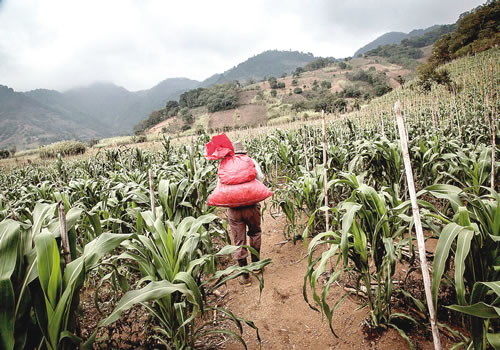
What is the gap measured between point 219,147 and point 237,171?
14.7 inches

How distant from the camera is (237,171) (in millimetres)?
2729

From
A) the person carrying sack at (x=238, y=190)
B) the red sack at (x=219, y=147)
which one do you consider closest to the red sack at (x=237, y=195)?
the person carrying sack at (x=238, y=190)

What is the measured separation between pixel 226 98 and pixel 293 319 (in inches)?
2522

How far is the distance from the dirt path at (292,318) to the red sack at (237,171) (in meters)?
1.29

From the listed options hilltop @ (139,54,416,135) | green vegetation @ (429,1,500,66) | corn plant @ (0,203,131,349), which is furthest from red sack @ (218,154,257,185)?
hilltop @ (139,54,416,135)

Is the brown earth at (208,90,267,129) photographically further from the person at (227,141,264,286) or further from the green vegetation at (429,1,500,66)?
the person at (227,141,264,286)

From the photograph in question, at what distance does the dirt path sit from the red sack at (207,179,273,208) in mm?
1021

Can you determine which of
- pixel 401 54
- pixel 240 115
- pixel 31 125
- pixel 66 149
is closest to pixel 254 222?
pixel 66 149

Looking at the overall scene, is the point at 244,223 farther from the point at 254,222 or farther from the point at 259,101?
the point at 259,101

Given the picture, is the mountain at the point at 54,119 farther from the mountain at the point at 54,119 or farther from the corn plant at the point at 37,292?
the corn plant at the point at 37,292

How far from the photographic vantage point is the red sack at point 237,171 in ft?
8.95

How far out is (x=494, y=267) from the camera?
1.19m

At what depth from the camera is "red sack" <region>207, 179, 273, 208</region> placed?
8.91ft

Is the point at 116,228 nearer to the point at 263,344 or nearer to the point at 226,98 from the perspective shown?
the point at 263,344
